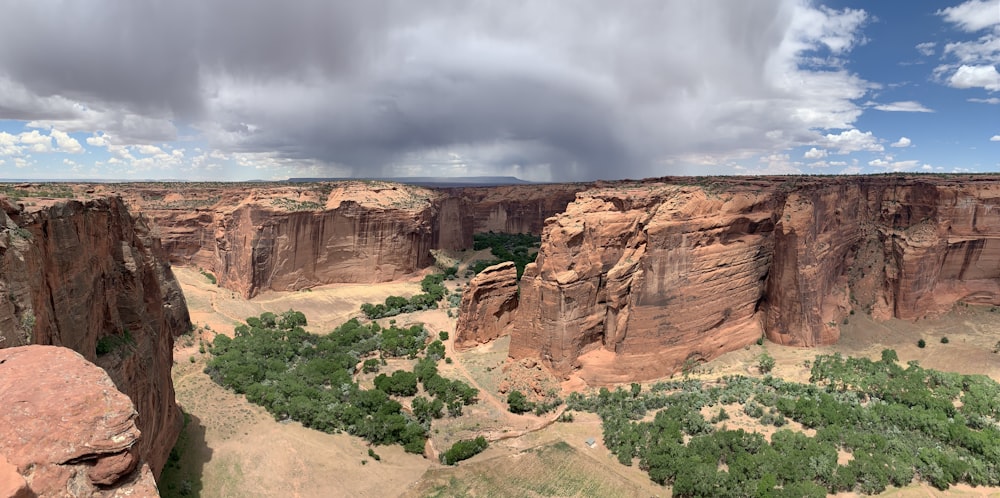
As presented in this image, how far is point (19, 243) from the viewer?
1276 cm

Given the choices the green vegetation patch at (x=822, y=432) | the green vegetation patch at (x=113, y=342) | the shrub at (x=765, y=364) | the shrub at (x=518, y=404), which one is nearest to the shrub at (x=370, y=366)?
the shrub at (x=518, y=404)

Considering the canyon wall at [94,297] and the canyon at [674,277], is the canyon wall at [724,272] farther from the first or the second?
the canyon wall at [94,297]

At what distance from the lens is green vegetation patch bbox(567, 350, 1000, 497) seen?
20.5m

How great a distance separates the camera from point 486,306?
36688mm

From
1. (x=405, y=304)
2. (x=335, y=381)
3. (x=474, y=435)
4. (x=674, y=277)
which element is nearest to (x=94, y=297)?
(x=335, y=381)

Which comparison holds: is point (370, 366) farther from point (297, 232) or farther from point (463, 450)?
point (297, 232)

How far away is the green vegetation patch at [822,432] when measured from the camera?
20547mm

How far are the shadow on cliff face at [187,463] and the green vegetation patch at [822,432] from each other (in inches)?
723

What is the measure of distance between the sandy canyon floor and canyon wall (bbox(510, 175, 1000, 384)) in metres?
1.64

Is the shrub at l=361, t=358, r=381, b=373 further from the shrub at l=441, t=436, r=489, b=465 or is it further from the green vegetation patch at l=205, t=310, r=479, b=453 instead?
the shrub at l=441, t=436, r=489, b=465

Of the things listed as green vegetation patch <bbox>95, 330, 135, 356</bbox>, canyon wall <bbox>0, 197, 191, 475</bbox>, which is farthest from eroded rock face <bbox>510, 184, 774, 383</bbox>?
green vegetation patch <bbox>95, 330, 135, 356</bbox>

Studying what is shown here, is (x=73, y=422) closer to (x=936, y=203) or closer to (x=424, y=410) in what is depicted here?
(x=424, y=410)

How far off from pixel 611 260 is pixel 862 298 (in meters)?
21.8

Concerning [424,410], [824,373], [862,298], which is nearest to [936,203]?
[862,298]
